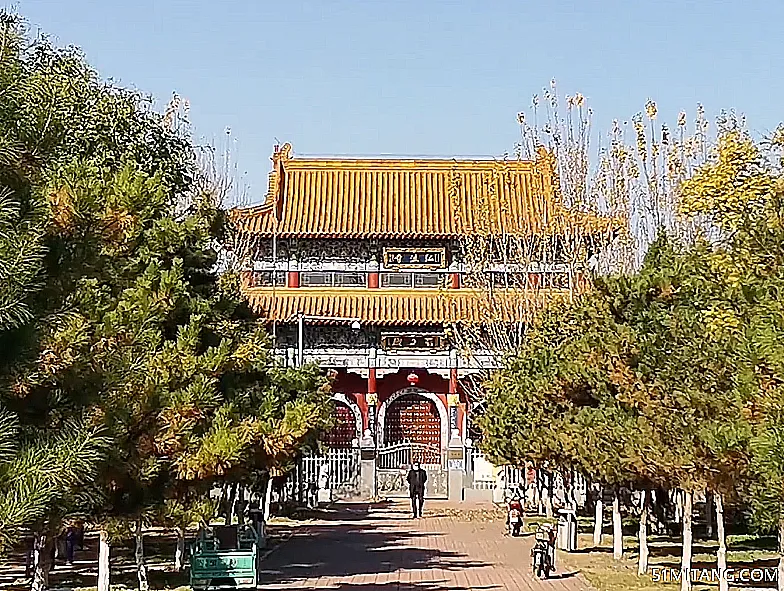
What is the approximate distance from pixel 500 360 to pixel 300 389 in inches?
378

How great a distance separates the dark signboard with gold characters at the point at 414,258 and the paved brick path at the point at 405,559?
39.7ft

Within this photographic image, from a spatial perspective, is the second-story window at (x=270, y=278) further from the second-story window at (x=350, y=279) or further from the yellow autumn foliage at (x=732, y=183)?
the yellow autumn foliage at (x=732, y=183)

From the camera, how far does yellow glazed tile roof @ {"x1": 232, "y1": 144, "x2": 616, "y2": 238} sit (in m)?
40.5

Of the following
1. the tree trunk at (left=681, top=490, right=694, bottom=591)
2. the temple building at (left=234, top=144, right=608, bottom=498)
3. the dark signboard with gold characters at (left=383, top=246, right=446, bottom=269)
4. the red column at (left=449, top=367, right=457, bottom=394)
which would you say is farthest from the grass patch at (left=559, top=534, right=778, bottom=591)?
the dark signboard with gold characters at (left=383, top=246, right=446, bottom=269)

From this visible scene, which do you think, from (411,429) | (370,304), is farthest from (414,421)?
(370,304)

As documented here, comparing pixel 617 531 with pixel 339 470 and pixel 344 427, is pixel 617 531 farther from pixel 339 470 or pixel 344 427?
pixel 344 427

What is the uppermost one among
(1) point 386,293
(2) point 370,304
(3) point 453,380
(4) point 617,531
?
(1) point 386,293

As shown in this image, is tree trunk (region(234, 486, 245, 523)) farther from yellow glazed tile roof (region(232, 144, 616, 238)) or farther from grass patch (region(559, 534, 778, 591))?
yellow glazed tile roof (region(232, 144, 616, 238))

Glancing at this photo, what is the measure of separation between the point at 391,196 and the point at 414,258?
2698 millimetres

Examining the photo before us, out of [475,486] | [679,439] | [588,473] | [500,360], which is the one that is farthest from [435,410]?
[679,439]

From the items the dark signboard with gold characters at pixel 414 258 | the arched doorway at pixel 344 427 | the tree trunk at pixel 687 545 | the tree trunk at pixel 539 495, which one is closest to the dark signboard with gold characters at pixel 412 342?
the dark signboard with gold characters at pixel 414 258

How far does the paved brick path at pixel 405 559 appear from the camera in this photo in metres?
18.0

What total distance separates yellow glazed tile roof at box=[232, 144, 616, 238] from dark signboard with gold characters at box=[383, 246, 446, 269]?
65cm

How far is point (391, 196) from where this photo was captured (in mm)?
A: 43188
